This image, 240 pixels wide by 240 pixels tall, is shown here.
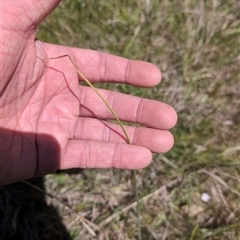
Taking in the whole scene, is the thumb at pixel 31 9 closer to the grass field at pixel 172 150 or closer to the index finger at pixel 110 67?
the index finger at pixel 110 67

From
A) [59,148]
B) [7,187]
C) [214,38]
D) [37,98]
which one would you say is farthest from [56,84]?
[214,38]

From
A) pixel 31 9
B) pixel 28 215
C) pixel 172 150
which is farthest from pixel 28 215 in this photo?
pixel 31 9

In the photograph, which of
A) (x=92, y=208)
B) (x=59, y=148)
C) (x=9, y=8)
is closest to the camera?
(x=9, y=8)

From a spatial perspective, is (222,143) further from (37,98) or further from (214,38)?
(37,98)

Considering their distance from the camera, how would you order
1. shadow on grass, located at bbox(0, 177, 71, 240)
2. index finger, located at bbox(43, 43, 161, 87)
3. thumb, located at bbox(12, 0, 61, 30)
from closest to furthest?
thumb, located at bbox(12, 0, 61, 30), index finger, located at bbox(43, 43, 161, 87), shadow on grass, located at bbox(0, 177, 71, 240)

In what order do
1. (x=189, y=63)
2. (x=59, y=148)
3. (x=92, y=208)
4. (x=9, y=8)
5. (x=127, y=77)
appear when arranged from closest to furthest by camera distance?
(x=9, y=8) < (x=59, y=148) < (x=127, y=77) < (x=92, y=208) < (x=189, y=63)

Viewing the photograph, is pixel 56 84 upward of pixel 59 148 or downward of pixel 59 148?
upward

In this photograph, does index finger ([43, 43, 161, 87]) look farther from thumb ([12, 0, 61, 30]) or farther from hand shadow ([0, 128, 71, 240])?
hand shadow ([0, 128, 71, 240])

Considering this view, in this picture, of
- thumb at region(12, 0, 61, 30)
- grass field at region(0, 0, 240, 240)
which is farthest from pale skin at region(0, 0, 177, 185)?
grass field at region(0, 0, 240, 240)
